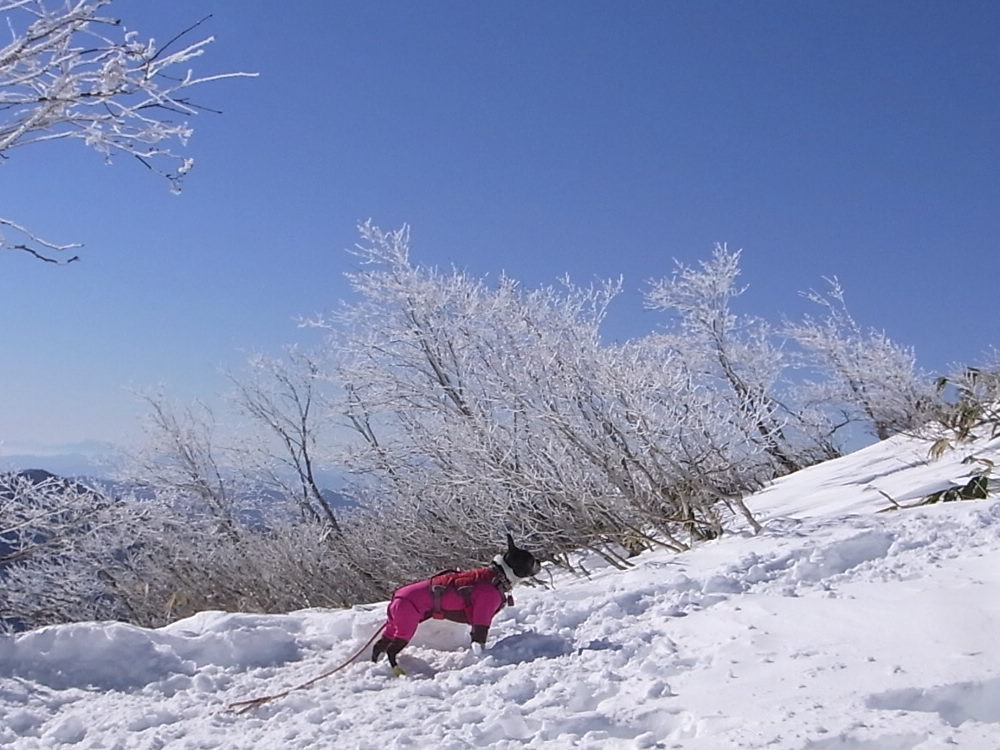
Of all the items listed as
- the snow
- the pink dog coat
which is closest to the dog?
the pink dog coat

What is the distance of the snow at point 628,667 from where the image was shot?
3.21m

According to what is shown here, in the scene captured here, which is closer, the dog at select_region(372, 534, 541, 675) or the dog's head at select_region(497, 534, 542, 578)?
the dog at select_region(372, 534, 541, 675)

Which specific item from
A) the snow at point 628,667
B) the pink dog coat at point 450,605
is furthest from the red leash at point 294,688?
the pink dog coat at point 450,605

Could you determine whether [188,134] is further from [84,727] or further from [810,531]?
[810,531]

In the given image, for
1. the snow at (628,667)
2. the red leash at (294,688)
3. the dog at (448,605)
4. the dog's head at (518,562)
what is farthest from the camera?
the dog's head at (518,562)

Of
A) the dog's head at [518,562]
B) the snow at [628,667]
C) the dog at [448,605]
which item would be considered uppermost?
the dog's head at [518,562]

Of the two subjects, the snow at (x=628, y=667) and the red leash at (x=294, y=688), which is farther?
the red leash at (x=294, y=688)

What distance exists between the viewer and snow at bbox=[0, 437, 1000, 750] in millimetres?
3211

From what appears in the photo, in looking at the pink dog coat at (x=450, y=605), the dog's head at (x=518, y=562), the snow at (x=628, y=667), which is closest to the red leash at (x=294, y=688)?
the snow at (x=628, y=667)

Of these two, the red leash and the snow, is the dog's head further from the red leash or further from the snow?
the red leash

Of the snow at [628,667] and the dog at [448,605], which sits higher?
the dog at [448,605]

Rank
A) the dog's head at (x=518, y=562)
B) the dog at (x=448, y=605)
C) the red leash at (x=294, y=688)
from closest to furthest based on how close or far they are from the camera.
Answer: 1. the red leash at (x=294, y=688)
2. the dog at (x=448, y=605)
3. the dog's head at (x=518, y=562)

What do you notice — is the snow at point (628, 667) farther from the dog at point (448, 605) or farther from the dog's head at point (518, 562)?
the dog's head at point (518, 562)

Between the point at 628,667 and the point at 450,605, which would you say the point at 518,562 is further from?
the point at 628,667
